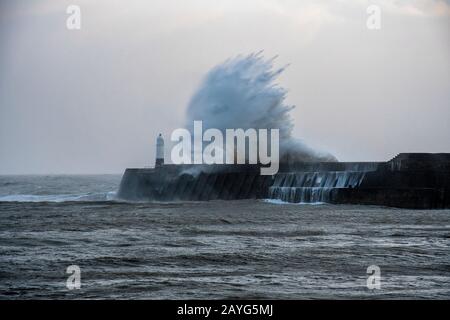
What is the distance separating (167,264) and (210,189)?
19031 millimetres

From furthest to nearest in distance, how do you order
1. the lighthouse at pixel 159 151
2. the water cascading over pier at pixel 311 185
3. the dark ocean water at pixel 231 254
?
the lighthouse at pixel 159 151
the water cascading over pier at pixel 311 185
the dark ocean water at pixel 231 254

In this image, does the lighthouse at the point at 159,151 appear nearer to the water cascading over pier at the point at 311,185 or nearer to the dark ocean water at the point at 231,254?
the water cascading over pier at the point at 311,185

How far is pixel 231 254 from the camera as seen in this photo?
44.8 ft

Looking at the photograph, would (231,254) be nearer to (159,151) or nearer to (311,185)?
(311,185)

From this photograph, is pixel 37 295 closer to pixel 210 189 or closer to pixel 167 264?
pixel 167 264

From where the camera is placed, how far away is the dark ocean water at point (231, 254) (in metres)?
10.2

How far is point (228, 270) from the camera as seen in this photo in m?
11.7

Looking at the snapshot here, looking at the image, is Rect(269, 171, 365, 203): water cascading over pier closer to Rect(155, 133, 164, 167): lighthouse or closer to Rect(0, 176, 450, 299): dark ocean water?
Rect(0, 176, 450, 299): dark ocean water

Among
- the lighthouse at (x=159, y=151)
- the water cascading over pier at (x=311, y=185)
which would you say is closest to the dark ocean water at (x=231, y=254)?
the water cascading over pier at (x=311, y=185)

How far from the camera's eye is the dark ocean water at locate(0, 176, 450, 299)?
400 inches

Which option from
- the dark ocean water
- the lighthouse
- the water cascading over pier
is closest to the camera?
the dark ocean water

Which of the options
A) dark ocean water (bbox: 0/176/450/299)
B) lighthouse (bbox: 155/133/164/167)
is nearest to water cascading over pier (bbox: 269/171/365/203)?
dark ocean water (bbox: 0/176/450/299)

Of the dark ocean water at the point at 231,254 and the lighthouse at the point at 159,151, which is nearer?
the dark ocean water at the point at 231,254
